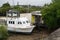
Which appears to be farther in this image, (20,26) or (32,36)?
(20,26)

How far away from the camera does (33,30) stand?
26938mm

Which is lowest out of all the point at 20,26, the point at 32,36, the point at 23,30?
the point at 32,36

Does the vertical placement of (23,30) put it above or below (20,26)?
below

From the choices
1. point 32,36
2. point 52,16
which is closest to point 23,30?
point 32,36

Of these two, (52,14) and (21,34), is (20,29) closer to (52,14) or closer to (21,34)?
(21,34)

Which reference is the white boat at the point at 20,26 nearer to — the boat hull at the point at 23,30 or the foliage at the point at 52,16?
the boat hull at the point at 23,30

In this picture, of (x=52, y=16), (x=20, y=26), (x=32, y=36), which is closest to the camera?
(x=32, y=36)

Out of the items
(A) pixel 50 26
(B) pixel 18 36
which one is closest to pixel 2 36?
(B) pixel 18 36

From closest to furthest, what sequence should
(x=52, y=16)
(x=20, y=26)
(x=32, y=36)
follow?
(x=32, y=36) → (x=52, y=16) → (x=20, y=26)

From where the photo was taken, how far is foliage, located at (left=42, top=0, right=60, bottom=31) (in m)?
25.1

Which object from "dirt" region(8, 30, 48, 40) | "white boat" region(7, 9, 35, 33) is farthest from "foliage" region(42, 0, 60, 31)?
"white boat" region(7, 9, 35, 33)

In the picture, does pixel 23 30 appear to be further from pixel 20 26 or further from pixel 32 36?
pixel 32 36

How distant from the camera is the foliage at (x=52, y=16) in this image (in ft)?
82.4

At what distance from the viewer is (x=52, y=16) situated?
25.5 metres
